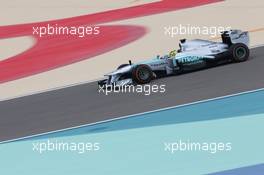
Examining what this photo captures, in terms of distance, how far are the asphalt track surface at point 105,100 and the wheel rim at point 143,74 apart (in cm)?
25

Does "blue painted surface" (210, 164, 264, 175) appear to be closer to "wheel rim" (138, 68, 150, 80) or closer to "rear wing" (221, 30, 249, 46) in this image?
"wheel rim" (138, 68, 150, 80)

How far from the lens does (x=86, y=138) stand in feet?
31.9

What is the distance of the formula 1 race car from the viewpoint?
12883mm

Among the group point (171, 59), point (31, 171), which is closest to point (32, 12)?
point (171, 59)

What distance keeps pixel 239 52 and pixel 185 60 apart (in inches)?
43.6

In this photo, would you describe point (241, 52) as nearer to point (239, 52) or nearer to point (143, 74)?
point (239, 52)

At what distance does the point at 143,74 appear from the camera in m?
12.9

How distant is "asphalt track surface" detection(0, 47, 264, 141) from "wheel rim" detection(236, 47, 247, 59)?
155 millimetres

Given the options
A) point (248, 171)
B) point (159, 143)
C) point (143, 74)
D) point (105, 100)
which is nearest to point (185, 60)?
point (143, 74)

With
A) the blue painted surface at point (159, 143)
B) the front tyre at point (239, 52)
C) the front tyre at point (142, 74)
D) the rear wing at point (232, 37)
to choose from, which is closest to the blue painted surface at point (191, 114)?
the blue painted surface at point (159, 143)

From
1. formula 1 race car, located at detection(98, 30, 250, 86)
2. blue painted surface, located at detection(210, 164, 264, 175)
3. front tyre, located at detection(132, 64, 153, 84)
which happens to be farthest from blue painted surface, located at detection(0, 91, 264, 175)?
formula 1 race car, located at detection(98, 30, 250, 86)

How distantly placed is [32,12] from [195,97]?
45.6 feet

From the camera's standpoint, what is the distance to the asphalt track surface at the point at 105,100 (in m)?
11.0

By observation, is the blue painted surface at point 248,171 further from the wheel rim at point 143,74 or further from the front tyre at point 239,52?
the front tyre at point 239,52
